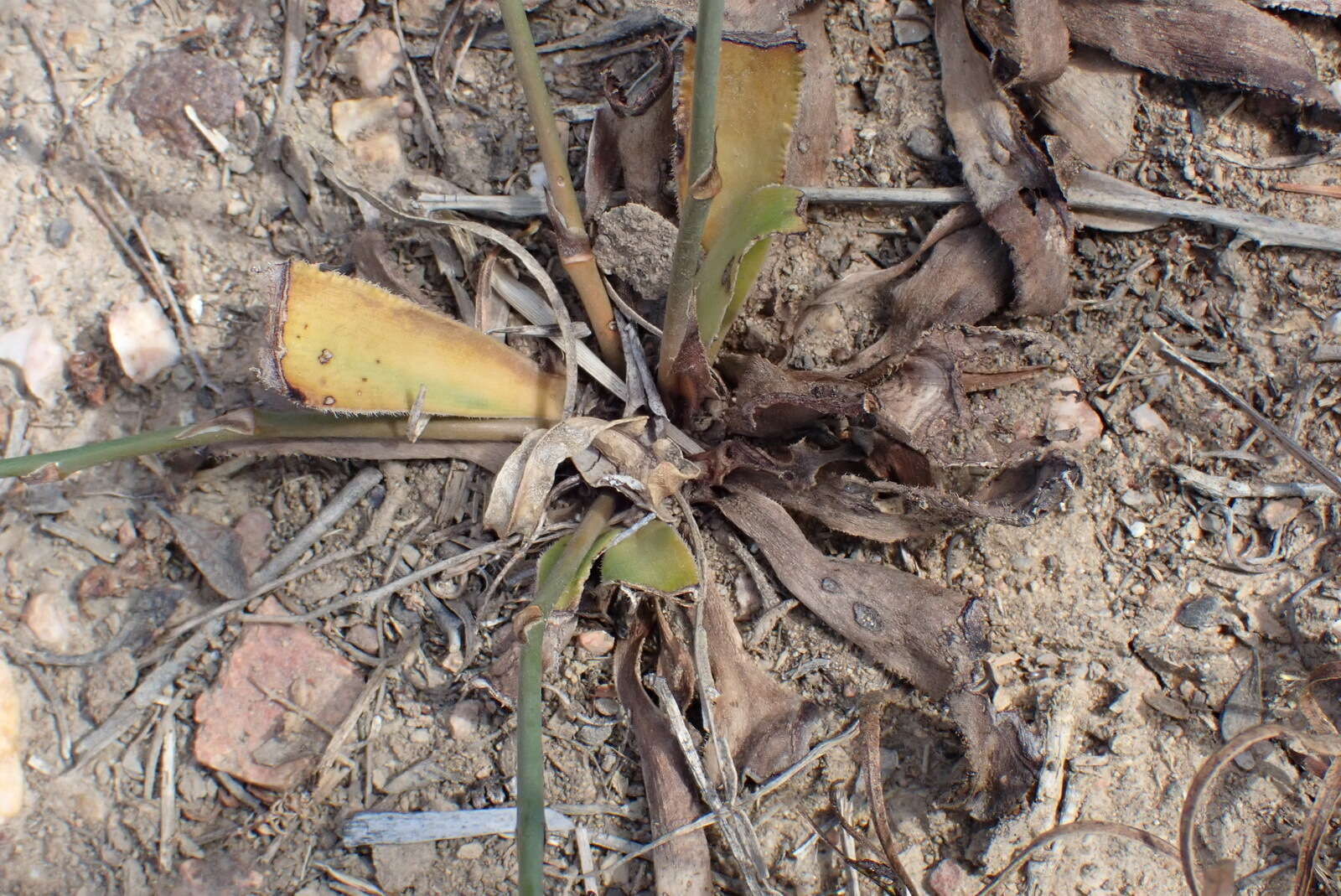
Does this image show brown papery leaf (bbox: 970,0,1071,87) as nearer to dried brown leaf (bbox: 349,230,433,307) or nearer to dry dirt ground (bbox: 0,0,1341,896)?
dry dirt ground (bbox: 0,0,1341,896)

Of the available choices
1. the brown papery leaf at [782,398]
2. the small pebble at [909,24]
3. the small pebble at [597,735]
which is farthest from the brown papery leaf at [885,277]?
the small pebble at [597,735]

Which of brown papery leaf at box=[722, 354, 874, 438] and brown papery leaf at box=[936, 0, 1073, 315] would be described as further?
brown papery leaf at box=[936, 0, 1073, 315]

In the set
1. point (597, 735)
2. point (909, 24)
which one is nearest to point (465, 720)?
point (597, 735)

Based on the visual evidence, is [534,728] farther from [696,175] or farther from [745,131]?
[745,131]

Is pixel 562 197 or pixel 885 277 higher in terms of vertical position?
pixel 562 197

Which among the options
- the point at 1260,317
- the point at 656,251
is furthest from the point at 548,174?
the point at 1260,317

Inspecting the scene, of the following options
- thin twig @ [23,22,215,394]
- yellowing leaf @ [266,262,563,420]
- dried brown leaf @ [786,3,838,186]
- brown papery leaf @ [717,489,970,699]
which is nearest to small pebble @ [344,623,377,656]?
yellowing leaf @ [266,262,563,420]

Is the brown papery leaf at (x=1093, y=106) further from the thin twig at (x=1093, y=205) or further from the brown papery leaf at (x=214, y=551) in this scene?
the brown papery leaf at (x=214, y=551)

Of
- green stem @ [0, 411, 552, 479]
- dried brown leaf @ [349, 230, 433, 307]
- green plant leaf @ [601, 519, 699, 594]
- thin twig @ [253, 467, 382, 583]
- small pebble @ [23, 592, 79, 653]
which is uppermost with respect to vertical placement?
dried brown leaf @ [349, 230, 433, 307]
